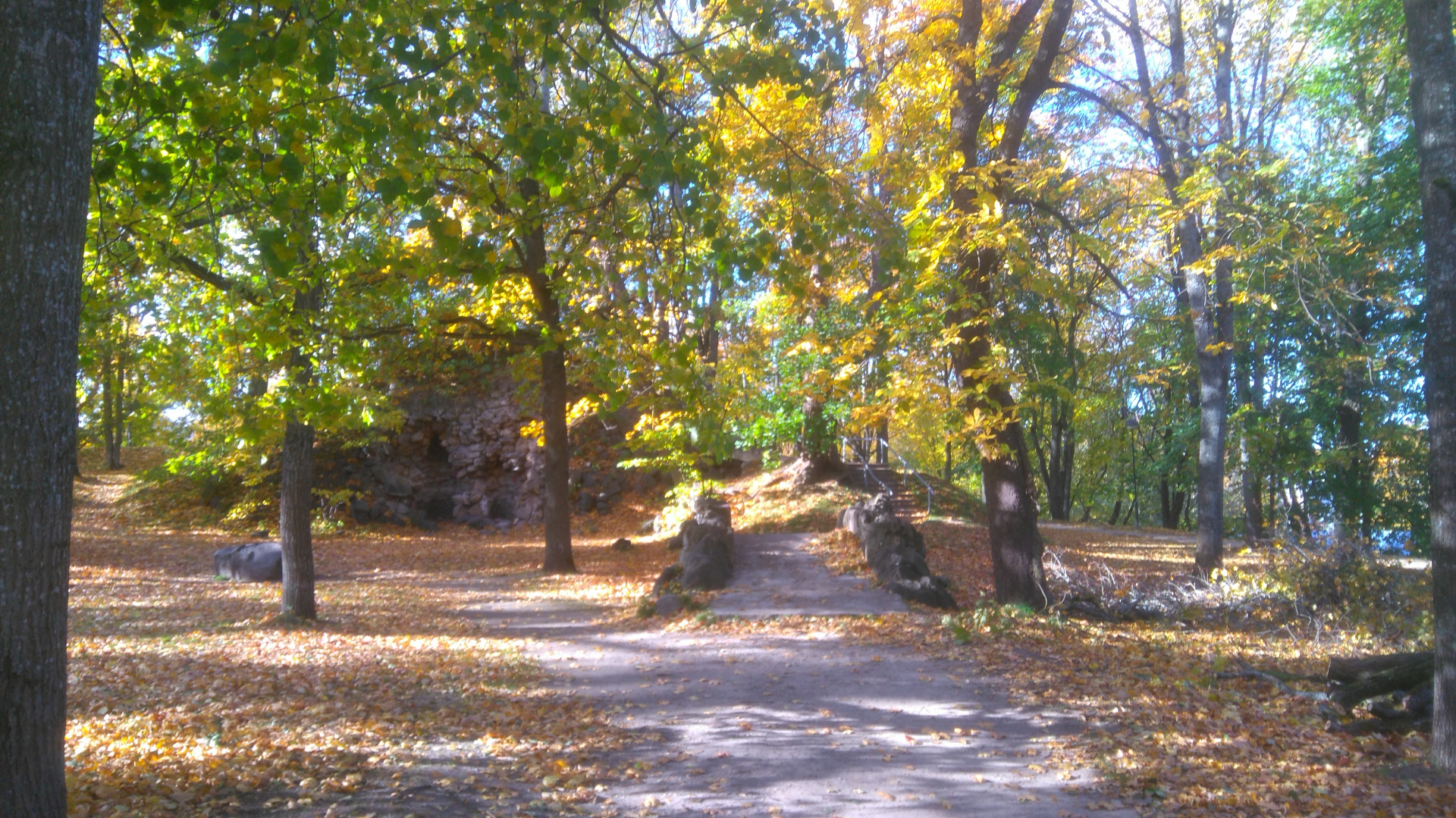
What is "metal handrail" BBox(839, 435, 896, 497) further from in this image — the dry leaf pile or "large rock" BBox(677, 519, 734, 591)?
the dry leaf pile

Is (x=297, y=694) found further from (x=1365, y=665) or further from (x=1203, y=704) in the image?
(x=1365, y=665)

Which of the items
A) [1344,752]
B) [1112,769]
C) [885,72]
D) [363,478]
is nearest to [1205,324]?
[885,72]

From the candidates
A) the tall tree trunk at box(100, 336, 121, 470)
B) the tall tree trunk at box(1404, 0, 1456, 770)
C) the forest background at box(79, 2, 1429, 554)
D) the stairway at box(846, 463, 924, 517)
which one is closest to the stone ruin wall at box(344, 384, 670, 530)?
the forest background at box(79, 2, 1429, 554)

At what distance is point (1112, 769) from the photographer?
18.6ft

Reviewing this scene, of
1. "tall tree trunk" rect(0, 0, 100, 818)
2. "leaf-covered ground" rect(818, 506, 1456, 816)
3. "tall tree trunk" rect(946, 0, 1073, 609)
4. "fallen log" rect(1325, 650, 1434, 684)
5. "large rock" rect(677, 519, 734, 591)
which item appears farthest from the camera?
"large rock" rect(677, 519, 734, 591)

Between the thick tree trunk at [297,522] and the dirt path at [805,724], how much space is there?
7.68ft

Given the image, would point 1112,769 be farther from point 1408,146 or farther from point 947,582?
point 1408,146

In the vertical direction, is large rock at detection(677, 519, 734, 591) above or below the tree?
below

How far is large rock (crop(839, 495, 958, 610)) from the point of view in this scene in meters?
11.6

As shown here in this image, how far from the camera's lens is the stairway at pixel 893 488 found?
20047 millimetres

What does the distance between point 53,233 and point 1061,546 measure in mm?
19630

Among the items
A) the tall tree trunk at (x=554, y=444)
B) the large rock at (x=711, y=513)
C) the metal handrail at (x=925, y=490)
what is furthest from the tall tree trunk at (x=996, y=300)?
the metal handrail at (x=925, y=490)

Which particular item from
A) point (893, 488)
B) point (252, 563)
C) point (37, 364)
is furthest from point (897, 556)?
point (37, 364)

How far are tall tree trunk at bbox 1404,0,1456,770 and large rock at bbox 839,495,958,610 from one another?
20.3 ft
